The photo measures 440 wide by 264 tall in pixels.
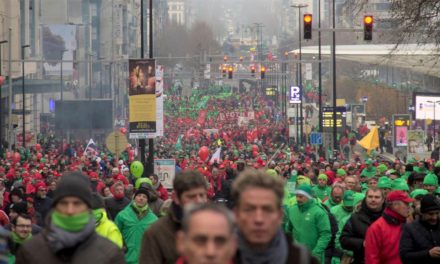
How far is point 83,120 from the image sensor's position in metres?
80.2

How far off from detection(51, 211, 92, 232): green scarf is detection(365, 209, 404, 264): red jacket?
14.5ft

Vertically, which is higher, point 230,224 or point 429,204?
point 230,224

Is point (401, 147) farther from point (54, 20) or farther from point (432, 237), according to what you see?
Result: point (54, 20)

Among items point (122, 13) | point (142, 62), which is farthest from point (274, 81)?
point (142, 62)

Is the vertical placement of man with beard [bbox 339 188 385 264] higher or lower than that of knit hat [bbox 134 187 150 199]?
lower

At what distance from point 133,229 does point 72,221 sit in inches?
249

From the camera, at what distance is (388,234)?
11273mm

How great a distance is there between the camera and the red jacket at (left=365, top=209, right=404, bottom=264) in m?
11.2

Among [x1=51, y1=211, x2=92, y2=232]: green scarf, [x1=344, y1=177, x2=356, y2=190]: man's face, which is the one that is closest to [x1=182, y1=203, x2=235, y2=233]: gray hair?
[x1=51, y1=211, x2=92, y2=232]: green scarf

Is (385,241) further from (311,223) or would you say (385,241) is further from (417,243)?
(311,223)

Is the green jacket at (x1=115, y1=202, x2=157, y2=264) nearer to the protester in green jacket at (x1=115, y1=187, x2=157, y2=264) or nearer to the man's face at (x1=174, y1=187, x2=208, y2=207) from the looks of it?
the protester in green jacket at (x1=115, y1=187, x2=157, y2=264)

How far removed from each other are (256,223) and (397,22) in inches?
851

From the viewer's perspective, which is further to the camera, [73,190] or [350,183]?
[350,183]

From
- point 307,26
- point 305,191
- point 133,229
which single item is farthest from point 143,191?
point 307,26
